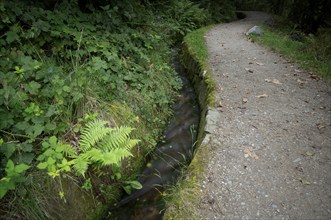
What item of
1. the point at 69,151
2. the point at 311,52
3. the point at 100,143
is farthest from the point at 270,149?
the point at 311,52

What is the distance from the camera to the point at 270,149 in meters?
3.42

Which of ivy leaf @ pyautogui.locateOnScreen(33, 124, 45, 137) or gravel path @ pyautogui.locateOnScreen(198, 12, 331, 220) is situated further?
ivy leaf @ pyautogui.locateOnScreen(33, 124, 45, 137)

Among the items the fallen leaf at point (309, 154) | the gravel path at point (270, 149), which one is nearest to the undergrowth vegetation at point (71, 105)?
the gravel path at point (270, 149)

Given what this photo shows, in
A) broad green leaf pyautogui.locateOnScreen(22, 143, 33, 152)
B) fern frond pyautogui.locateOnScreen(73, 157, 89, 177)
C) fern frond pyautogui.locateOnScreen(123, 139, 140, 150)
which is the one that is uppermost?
broad green leaf pyautogui.locateOnScreen(22, 143, 33, 152)

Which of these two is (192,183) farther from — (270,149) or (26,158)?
(26,158)

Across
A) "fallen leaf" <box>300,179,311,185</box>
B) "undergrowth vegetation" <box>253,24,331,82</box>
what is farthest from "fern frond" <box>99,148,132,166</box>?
"undergrowth vegetation" <box>253,24,331,82</box>

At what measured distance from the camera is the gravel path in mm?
2701

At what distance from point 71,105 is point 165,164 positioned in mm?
1746

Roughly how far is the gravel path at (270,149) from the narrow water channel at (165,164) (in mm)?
724

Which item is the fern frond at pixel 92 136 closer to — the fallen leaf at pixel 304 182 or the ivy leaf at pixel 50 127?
the ivy leaf at pixel 50 127

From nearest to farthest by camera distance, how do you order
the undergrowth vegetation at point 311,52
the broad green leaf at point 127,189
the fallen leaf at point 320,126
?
1. the broad green leaf at point 127,189
2. the fallen leaf at point 320,126
3. the undergrowth vegetation at point 311,52

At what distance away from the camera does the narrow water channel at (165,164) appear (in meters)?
3.34

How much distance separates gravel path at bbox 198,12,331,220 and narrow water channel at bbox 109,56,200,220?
724mm

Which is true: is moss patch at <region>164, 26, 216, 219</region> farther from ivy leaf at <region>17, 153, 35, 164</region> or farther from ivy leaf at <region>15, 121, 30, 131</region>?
ivy leaf at <region>15, 121, 30, 131</region>
